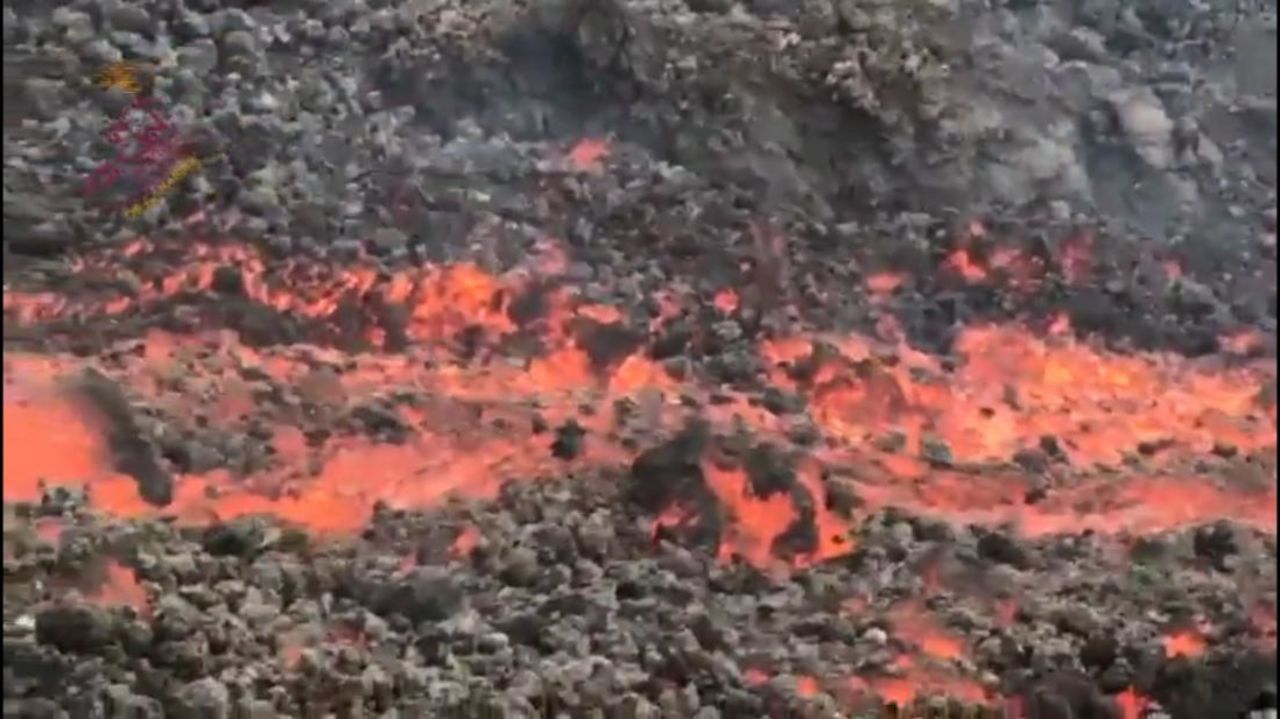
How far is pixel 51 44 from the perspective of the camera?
5.51 feet

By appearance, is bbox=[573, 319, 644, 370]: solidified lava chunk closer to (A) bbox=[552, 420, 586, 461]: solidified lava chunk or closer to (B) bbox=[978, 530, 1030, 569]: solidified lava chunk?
(A) bbox=[552, 420, 586, 461]: solidified lava chunk

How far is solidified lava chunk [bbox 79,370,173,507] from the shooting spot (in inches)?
63.8

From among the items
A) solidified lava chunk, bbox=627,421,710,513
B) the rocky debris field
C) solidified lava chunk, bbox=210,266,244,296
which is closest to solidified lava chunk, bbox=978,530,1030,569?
the rocky debris field

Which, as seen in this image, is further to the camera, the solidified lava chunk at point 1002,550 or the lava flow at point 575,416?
the solidified lava chunk at point 1002,550

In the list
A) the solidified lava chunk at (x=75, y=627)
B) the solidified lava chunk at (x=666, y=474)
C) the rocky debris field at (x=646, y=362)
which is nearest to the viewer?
the solidified lava chunk at (x=75, y=627)

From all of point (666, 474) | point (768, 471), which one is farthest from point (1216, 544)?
point (666, 474)

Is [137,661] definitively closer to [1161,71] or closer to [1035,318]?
[1035,318]

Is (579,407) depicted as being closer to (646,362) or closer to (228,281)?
(646,362)

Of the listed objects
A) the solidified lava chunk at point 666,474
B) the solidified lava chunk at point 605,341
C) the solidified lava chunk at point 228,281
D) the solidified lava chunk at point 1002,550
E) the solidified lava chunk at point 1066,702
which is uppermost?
the solidified lava chunk at point 228,281

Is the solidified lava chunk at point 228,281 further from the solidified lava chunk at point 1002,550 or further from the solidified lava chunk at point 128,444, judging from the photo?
the solidified lava chunk at point 1002,550

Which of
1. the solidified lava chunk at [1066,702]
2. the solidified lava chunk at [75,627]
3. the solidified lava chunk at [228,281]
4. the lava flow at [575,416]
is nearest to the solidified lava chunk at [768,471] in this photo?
the lava flow at [575,416]

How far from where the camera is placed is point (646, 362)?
181 centimetres

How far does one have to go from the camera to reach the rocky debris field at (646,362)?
5.34 feet

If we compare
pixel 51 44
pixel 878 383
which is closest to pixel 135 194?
pixel 51 44
